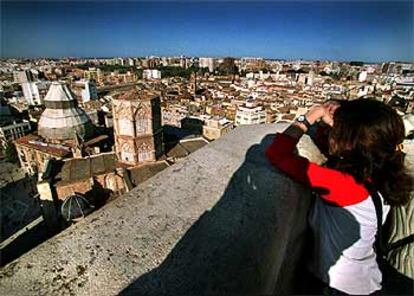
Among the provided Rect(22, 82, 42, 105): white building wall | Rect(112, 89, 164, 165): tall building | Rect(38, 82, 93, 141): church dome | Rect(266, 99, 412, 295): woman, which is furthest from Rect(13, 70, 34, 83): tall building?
Rect(266, 99, 412, 295): woman

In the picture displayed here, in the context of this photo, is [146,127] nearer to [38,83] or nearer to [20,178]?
[20,178]

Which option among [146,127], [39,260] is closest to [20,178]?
[146,127]

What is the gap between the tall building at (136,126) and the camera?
12172 millimetres

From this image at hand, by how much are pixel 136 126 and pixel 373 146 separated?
39.4 ft

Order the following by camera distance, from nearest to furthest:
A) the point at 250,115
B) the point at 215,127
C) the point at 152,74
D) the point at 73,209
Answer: the point at 73,209 → the point at 215,127 → the point at 250,115 → the point at 152,74

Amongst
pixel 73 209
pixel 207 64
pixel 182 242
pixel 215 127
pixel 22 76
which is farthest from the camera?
pixel 207 64

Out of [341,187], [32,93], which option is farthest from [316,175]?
[32,93]

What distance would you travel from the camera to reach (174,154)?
14.0 metres

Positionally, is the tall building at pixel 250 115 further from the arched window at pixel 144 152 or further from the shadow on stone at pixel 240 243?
the shadow on stone at pixel 240 243

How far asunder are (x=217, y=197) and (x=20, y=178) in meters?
21.0

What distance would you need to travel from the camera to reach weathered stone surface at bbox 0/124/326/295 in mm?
793

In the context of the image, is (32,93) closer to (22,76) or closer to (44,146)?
(22,76)

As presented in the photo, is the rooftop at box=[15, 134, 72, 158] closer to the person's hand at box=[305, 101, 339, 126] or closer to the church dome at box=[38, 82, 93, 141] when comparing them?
the church dome at box=[38, 82, 93, 141]

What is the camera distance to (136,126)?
40.9ft
